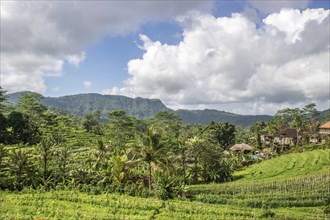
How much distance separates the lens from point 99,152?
42.8 metres

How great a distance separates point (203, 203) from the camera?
93.3 ft

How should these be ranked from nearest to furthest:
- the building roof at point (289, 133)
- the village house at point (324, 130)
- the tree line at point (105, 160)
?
the tree line at point (105, 160) → the village house at point (324, 130) → the building roof at point (289, 133)

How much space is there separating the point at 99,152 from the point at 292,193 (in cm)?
2428

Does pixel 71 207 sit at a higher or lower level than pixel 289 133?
lower

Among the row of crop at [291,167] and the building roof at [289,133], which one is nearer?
the row of crop at [291,167]

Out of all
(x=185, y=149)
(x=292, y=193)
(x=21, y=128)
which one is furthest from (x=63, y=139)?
(x=292, y=193)

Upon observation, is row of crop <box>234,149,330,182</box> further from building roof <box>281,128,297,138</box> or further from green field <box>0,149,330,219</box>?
building roof <box>281,128,297,138</box>

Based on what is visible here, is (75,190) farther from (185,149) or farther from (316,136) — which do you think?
(316,136)

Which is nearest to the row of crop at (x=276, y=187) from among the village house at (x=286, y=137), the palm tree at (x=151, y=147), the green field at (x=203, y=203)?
the green field at (x=203, y=203)

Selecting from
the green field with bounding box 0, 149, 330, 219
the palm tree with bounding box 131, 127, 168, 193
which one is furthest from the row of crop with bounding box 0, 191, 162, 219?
the palm tree with bounding box 131, 127, 168, 193

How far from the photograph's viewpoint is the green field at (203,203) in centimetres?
2175

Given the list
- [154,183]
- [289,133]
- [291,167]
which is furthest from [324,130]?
[154,183]

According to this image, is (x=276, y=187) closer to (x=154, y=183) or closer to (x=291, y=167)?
(x=154, y=183)

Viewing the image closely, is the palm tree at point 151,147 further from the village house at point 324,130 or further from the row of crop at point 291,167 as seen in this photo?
the village house at point 324,130
